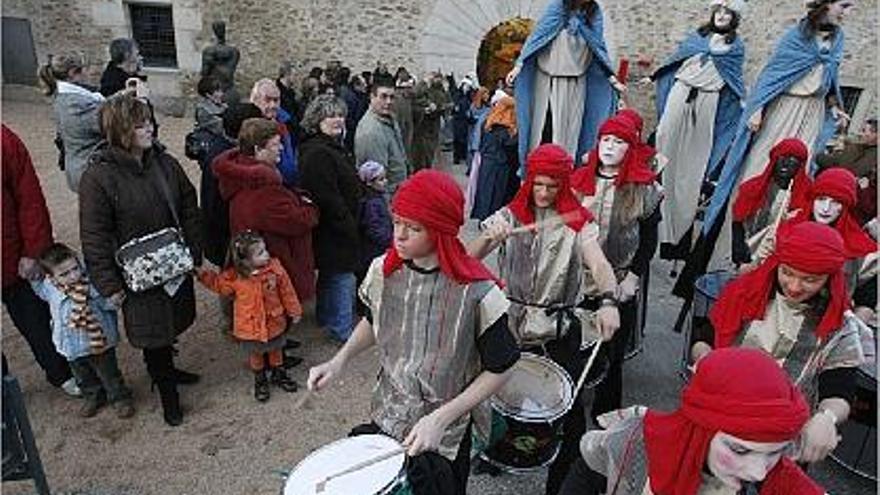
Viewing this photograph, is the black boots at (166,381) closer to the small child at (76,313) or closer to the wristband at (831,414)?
the small child at (76,313)

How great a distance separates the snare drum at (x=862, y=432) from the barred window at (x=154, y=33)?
41.2ft

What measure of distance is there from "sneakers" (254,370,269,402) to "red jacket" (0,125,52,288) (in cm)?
138

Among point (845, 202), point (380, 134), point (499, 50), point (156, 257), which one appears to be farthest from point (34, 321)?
point (499, 50)

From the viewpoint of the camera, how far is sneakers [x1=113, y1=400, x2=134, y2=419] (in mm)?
3973

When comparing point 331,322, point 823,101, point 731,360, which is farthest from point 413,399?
point 823,101

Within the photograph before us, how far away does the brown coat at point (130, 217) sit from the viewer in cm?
345

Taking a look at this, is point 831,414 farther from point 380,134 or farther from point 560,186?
point 380,134

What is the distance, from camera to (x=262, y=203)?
13.3 feet

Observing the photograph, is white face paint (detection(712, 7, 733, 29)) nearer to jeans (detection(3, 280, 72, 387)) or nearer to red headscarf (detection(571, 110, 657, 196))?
red headscarf (detection(571, 110, 657, 196))

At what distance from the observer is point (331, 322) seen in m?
4.92

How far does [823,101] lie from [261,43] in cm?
1005

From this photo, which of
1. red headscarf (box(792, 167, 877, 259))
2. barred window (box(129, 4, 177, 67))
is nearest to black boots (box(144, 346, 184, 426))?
red headscarf (box(792, 167, 877, 259))

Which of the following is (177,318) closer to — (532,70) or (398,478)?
(398,478)

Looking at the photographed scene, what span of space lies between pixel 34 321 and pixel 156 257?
0.98 meters
